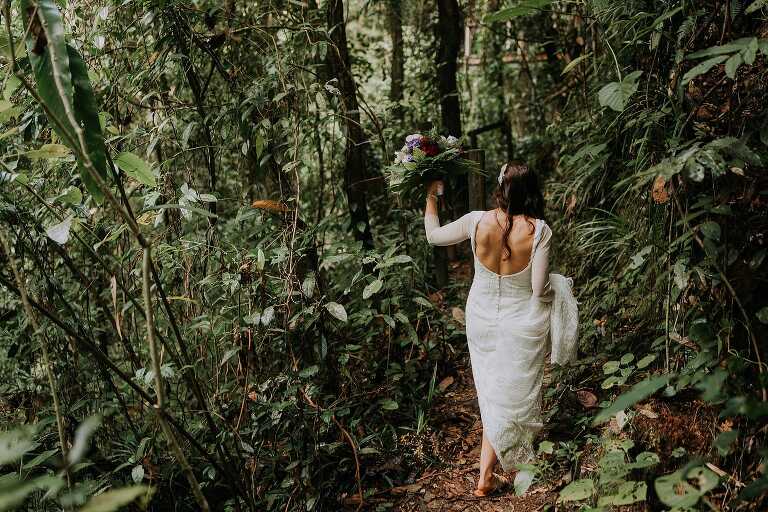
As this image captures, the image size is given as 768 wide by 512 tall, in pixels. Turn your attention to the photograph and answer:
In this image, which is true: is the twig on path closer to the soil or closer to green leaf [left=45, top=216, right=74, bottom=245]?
the soil

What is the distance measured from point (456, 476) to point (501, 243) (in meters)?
1.44

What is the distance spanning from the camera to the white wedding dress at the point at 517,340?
2.93m

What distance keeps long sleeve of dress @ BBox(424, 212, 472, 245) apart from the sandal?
1.36m

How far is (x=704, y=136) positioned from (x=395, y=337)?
2328 millimetres

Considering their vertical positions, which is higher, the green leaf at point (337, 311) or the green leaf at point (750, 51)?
the green leaf at point (750, 51)

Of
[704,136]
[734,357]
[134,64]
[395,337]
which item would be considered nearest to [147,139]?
[134,64]

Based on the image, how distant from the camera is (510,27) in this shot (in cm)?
712

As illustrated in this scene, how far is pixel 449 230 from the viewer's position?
302 centimetres

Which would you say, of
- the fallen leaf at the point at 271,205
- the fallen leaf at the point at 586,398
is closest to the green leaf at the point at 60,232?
the fallen leaf at the point at 271,205

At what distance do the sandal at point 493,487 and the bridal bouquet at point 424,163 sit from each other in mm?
1694

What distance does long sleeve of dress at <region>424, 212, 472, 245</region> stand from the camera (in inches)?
118

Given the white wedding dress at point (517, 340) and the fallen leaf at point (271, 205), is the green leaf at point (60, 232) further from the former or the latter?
the white wedding dress at point (517, 340)

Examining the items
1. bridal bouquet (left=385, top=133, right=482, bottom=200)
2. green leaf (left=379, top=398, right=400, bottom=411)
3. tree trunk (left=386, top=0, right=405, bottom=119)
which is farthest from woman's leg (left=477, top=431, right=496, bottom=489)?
tree trunk (left=386, top=0, right=405, bottom=119)

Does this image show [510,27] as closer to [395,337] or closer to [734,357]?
[395,337]
